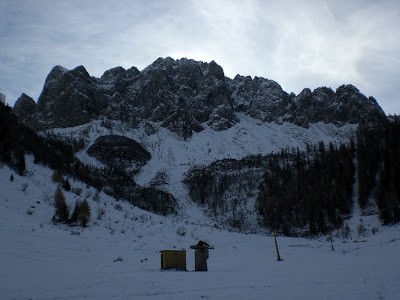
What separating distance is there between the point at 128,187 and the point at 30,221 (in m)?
71.9

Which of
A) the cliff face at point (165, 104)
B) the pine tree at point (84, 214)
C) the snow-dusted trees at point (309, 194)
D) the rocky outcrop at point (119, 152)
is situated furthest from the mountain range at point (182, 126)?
the pine tree at point (84, 214)

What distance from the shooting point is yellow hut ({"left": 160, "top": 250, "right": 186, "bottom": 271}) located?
2259 centimetres

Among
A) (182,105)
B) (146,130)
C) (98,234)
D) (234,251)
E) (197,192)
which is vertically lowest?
(234,251)

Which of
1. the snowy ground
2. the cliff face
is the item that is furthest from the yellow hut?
the cliff face

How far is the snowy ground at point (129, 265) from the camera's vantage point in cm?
1309

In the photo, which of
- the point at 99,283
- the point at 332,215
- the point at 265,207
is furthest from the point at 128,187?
the point at 99,283

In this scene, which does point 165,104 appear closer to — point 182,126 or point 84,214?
point 182,126

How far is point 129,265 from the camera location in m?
22.7

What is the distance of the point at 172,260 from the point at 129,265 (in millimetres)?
2498

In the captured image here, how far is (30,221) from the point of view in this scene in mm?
25469

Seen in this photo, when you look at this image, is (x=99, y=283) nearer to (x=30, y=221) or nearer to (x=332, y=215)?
(x=30, y=221)

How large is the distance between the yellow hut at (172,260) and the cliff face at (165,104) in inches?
5261

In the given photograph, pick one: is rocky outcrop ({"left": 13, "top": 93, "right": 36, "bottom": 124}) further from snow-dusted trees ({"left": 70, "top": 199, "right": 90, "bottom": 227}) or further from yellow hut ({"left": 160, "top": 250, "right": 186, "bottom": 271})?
yellow hut ({"left": 160, "top": 250, "right": 186, "bottom": 271})

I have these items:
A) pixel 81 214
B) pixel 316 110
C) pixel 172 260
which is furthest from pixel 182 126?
pixel 172 260
